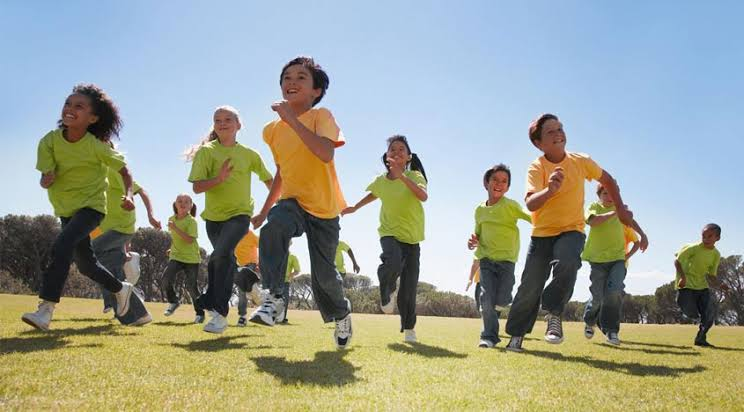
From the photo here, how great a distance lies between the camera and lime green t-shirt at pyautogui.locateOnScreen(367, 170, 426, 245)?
688cm

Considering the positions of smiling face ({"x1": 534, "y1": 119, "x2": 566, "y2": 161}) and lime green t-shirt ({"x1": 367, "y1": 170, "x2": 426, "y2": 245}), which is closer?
smiling face ({"x1": 534, "y1": 119, "x2": 566, "y2": 161})

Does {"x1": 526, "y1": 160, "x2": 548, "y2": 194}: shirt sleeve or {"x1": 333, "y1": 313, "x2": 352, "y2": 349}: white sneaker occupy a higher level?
{"x1": 526, "y1": 160, "x2": 548, "y2": 194}: shirt sleeve

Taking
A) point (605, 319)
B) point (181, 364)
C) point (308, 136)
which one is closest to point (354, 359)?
point (181, 364)

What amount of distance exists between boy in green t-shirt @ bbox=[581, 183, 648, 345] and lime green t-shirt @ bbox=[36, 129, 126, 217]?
267 inches

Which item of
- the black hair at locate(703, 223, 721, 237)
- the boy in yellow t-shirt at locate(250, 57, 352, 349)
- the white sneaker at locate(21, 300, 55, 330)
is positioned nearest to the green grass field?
the white sneaker at locate(21, 300, 55, 330)

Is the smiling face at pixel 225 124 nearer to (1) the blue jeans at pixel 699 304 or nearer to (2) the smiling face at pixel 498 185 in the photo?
(2) the smiling face at pixel 498 185

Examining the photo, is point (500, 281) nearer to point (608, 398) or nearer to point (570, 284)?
point (570, 284)

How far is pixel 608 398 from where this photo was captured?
2.84 metres

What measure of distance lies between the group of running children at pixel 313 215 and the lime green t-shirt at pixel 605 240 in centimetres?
2

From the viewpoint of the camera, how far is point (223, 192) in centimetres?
615

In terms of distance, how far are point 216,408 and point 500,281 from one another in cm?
548

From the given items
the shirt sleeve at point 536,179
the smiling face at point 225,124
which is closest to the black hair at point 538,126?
the shirt sleeve at point 536,179

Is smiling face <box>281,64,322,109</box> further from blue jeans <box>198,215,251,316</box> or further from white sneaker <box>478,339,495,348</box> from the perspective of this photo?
white sneaker <box>478,339,495,348</box>

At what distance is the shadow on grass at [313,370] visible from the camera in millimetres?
2986
